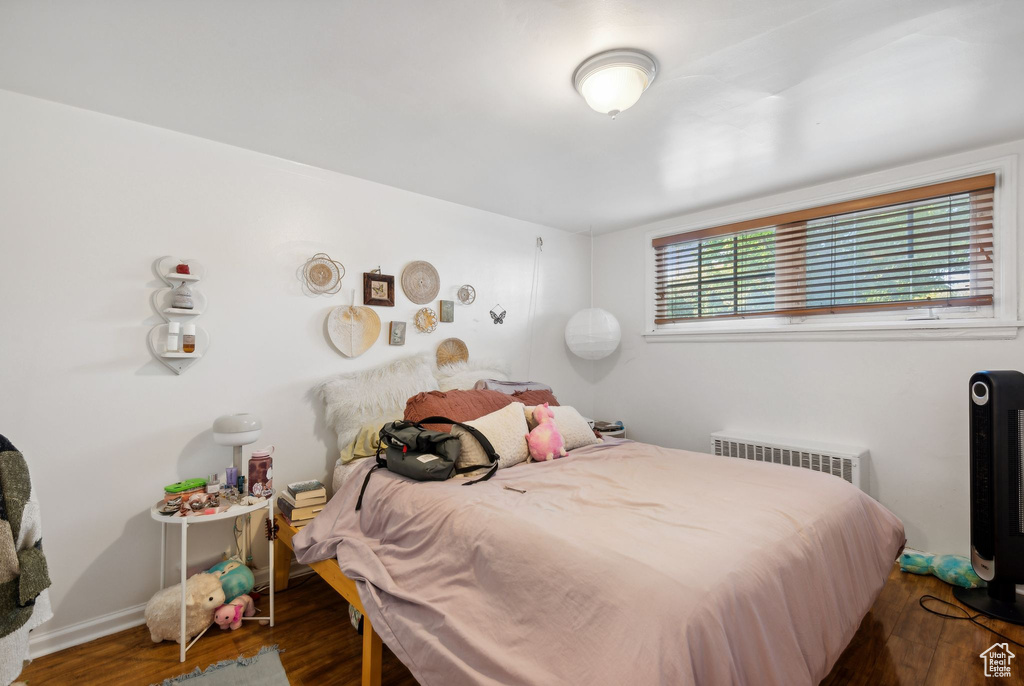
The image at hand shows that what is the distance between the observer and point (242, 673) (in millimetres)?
1859

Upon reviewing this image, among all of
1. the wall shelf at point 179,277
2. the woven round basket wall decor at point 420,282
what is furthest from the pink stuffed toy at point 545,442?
the wall shelf at point 179,277

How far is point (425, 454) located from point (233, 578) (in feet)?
3.85

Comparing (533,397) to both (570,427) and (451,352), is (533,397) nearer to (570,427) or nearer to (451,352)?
(570,427)

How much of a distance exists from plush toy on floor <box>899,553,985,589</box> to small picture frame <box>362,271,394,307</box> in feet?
11.6

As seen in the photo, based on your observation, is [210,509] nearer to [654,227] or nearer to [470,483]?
[470,483]

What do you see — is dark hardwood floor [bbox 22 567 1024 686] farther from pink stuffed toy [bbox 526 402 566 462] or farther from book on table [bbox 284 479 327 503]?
pink stuffed toy [bbox 526 402 566 462]

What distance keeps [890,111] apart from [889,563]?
207 centimetres

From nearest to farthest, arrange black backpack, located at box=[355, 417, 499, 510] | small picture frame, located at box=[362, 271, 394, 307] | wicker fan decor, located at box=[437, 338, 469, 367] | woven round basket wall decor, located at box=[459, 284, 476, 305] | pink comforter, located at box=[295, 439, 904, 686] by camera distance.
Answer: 1. pink comforter, located at box=[295, 439, 904, 686]
2. black backpack, located at box=[355, 417, 499, 510]
3. small picture frame, located at box=[362, 271, 394, 307]
4. wicker fan decor, located at box=[437, 338, 469, 367]
5. woven round basket wall decor, located at box=[459, 284, 476, 305]

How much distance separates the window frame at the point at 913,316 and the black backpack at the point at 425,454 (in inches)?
91.1

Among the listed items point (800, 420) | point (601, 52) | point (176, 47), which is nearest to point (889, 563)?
point (800, 420)

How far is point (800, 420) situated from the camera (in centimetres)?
322

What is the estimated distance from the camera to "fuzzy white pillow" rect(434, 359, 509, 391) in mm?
3328

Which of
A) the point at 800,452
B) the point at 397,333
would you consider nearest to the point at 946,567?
the point at 800,452

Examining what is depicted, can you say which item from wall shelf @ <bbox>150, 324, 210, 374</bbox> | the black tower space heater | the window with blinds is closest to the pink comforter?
the black tower space heater
